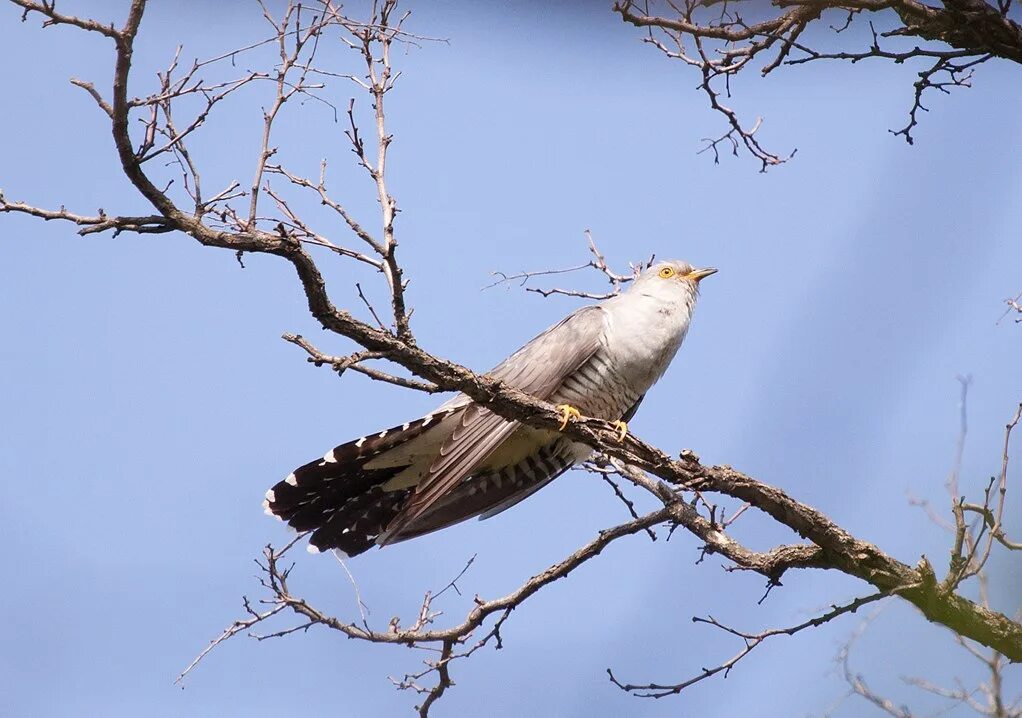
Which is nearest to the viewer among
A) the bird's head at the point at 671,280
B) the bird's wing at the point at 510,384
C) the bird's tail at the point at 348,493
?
the bird's wing at the point at 510,384

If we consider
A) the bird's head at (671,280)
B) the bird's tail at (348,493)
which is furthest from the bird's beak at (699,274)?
the bird's tail at (348,493)

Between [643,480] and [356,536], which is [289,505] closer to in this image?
[356,536]

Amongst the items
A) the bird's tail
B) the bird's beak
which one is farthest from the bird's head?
the bird's tail

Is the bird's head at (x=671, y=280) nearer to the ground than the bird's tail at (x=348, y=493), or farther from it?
farther from it

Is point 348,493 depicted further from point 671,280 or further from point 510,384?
point 671,280

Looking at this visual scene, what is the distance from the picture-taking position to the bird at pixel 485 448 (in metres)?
4.37

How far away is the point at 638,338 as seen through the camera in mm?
4688

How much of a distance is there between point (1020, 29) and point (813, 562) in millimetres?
2011

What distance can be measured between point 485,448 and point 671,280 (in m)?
1.46

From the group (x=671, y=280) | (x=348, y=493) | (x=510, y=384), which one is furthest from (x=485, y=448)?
(x=671, y=280)

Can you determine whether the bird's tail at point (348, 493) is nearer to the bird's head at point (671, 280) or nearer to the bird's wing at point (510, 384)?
the bird's wing at point (510, 384)

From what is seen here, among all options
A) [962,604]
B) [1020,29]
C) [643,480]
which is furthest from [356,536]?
[1020,29]

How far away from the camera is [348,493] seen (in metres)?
4.63

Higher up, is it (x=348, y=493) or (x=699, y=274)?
(x=699, y=274)
